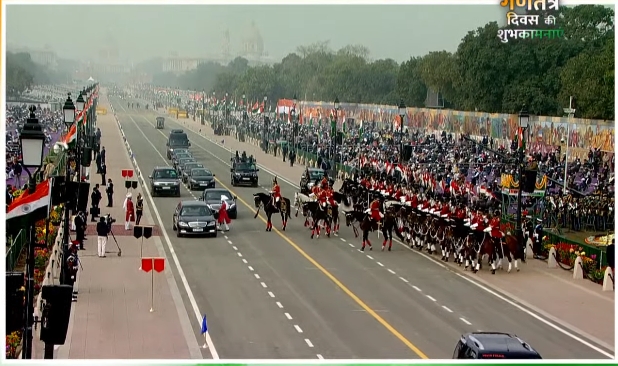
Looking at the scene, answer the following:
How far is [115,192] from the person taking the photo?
59125 millimetres

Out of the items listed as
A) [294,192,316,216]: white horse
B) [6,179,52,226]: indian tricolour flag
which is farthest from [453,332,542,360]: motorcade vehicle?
[294,192,316,216]: white horse

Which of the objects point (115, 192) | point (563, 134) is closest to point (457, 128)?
point (563, 134)

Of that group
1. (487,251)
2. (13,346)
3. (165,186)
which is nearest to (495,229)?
(487,251)

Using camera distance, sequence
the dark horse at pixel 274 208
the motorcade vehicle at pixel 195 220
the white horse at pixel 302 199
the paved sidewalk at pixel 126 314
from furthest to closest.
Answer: the white horse at pixel 302 199 < the dark horse at pixel 274 208 < the motorcade vehicle at pixel 195 220 < the paved sidewalk at pixel 126 314

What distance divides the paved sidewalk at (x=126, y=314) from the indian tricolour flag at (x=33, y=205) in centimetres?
604

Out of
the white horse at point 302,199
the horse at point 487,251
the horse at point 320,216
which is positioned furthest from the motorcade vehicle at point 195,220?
the horse at point 487,251

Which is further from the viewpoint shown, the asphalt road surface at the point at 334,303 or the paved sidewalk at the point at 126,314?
the asphalt road surface at the point at 334,303

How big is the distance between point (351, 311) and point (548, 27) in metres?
26.5

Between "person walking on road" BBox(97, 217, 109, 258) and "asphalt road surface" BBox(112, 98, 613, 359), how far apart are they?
2.33 meters

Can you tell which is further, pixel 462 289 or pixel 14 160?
pixel 14 160

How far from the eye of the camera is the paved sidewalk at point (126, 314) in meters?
23.1

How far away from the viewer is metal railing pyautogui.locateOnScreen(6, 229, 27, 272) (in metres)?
27.0

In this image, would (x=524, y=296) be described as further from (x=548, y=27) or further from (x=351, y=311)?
(x=548, y=27)

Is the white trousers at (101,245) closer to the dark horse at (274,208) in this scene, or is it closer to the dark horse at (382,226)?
the dark horse at (382,226)
